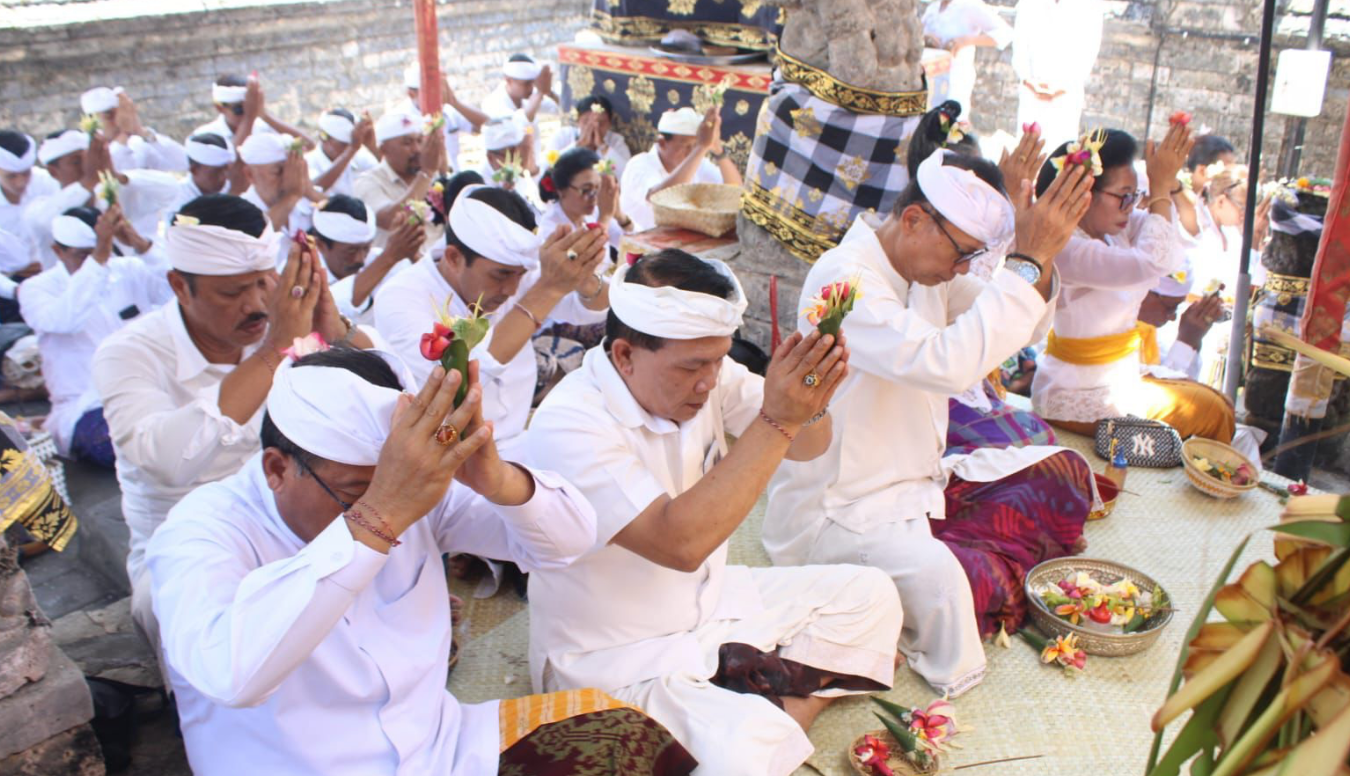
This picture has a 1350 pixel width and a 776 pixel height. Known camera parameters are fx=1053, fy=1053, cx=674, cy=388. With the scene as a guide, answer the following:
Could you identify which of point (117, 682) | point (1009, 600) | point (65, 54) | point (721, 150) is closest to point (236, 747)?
point (117, 682)

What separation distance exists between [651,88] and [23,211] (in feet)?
14.4

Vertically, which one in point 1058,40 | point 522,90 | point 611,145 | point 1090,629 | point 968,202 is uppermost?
point 1058,40

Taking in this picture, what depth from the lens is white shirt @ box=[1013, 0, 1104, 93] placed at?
12055 mm

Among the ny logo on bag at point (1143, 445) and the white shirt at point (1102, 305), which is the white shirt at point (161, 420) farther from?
the ny logo on bag at point (1143, 445)

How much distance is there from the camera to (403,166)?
6871 mm

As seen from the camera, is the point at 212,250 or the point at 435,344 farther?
the point at 212,250

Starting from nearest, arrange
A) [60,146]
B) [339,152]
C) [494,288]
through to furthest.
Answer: [494,288] < [60,146] < [339,152]

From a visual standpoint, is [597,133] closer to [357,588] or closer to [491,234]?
[491,234]

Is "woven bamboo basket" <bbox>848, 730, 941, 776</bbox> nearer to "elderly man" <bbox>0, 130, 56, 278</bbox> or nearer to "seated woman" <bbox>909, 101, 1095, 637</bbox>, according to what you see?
"seated woman" <bbox>909, 101, 1095, 637</bbox>

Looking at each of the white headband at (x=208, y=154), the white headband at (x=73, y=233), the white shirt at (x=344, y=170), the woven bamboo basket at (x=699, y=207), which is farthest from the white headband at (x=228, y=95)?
the woven bamboo basket at (x=699, y=207)

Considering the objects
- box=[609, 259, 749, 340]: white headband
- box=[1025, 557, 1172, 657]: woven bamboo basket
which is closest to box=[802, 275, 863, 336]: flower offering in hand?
box=[609, 259, 749, 340]: white headband

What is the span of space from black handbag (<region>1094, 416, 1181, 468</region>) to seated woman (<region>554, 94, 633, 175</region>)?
4388 mm

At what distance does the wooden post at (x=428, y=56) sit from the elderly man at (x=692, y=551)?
7.40 metres

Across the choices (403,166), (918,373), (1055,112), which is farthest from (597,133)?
(1055,112)
